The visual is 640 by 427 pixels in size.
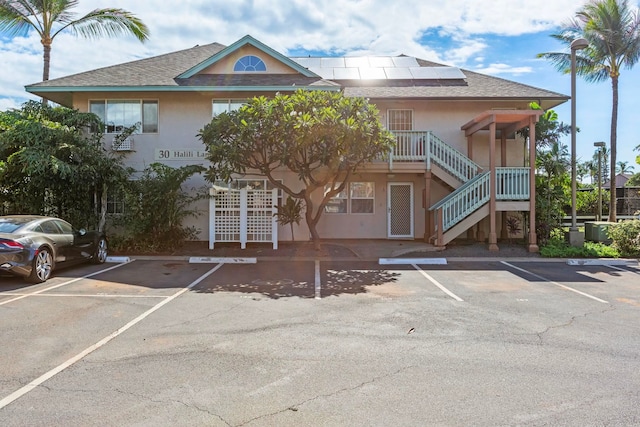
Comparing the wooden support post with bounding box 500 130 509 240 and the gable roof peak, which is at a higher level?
the gable roof peak

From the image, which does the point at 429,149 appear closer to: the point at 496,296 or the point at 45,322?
the point at 496,296

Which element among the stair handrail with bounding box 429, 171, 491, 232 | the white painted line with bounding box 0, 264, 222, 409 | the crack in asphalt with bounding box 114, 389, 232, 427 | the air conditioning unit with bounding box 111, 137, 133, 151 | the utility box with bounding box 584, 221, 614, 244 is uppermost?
the air conditioning unit with bounding box 111, 137, 133, 151

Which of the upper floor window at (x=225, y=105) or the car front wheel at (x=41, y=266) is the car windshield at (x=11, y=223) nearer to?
the car front wheel at (x=41, y=266)

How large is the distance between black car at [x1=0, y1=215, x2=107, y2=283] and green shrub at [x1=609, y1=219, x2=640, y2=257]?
1543cm

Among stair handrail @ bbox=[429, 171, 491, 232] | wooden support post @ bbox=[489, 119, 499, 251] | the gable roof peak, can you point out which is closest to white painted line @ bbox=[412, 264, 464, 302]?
stair handrail @ bbox=[429, 171, 491, 232]

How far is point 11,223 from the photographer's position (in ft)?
29.4

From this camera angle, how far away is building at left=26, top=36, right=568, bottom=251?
13781 mm

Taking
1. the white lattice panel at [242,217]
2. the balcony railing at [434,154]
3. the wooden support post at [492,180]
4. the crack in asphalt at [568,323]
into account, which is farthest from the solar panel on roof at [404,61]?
the crack in asphalt at [568,323]

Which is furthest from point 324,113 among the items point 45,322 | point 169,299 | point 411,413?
point 411,413

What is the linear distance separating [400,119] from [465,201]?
4.51m

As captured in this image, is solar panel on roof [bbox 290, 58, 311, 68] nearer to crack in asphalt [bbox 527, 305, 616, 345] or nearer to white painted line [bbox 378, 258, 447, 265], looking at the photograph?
white painted line [bbox 378, 258, 447, 265]

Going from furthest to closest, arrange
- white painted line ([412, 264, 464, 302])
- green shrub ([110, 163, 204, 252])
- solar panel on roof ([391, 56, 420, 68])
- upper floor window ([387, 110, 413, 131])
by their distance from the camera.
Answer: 1. solar panel on roof ([391, 56, 420, 68])
2. upper floor window ([387, 110, 413, 131])
3. green shrub ([110, 163, 204, 252])
4. white painted line ([412, 264, 464, 302])

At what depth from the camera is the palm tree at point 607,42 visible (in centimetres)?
1878

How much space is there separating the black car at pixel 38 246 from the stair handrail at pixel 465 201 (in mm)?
10334
